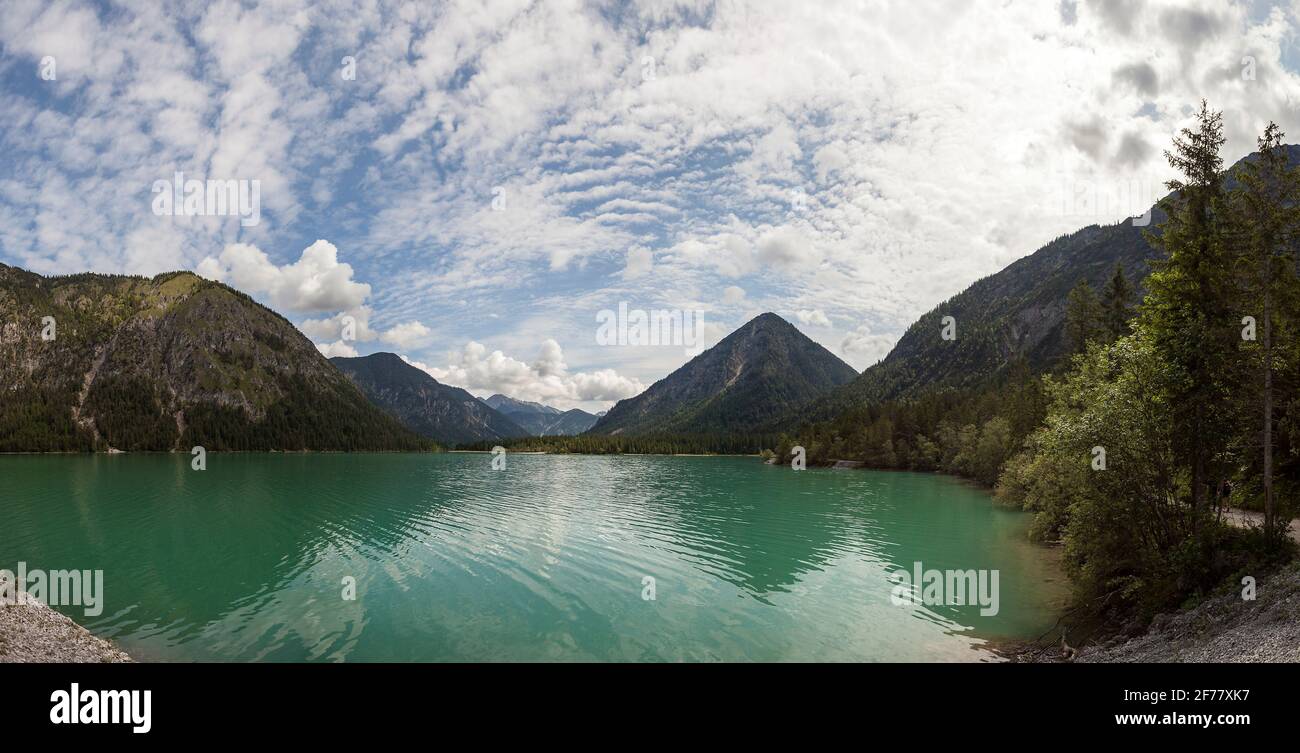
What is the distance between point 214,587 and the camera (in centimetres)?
3434

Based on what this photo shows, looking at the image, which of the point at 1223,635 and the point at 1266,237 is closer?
the point at 1223,635

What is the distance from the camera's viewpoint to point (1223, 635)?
61.2ft

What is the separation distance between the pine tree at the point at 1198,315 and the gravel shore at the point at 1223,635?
5595 mm

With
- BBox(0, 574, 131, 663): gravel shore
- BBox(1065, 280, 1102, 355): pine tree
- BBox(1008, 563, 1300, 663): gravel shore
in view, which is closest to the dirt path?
BBox(1008, 563, 1300, 663): gravel shore

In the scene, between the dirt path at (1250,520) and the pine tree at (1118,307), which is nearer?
the dirt path at (1250,520)

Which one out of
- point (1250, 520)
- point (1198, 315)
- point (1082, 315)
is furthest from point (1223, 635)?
point (1082, 315)

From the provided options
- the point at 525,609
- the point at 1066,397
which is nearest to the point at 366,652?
the point at 525,609

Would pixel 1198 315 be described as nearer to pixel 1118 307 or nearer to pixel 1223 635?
pixel 1223 635

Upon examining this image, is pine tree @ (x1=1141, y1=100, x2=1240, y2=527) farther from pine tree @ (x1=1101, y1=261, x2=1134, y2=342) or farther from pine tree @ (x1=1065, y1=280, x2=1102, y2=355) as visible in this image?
pine tree @ (x1=1065, y1=280, x2=1102, y2=355)

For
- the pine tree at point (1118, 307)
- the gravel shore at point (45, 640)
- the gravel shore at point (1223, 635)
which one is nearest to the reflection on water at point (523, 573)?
the gravel shore at point (45, 640)

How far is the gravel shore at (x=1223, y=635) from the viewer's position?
16.5 metres

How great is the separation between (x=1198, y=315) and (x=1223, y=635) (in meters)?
15.7

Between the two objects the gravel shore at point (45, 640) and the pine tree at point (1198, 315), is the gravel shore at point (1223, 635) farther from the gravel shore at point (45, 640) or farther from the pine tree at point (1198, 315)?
the gravel shore at point (45, 640)
